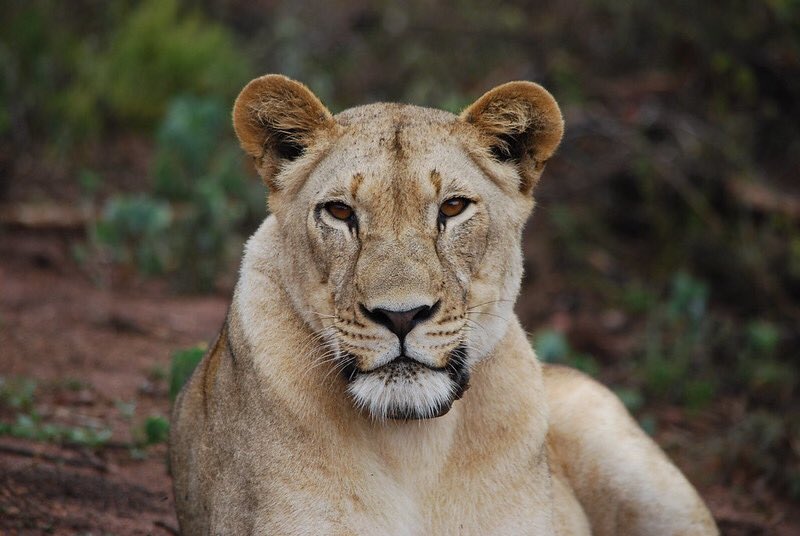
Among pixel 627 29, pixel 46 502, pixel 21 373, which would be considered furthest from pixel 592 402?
pixel 627 29

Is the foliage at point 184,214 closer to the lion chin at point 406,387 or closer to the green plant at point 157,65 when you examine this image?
the green plant at point 157,65

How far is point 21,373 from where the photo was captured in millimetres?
6148

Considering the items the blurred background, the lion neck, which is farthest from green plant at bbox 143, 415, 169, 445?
the lion neck

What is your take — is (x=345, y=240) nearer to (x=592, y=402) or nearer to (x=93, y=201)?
(x=592, y=402)

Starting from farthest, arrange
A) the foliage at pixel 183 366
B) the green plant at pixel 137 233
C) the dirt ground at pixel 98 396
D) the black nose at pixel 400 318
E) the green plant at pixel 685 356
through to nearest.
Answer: the green plant at pixel 137 233, the green plant at pixel 685 356, the foliage at pixel 183 366, the dirt ground at pixel 98 396, the black nose at pixel 400 318

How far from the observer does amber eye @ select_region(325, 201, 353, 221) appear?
3414 mm

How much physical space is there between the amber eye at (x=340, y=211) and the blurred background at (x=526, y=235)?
161 centimetres

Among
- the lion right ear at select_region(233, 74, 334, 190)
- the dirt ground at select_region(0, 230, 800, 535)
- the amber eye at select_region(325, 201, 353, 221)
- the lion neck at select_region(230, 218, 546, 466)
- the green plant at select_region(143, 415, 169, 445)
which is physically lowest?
the dirt ground at select_region(0, 230, 800, 535)

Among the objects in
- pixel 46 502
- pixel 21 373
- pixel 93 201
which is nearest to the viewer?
pixel 46 502

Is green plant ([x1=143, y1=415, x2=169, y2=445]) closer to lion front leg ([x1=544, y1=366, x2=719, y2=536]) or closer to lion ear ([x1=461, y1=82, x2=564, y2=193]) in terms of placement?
lion front leg ([x1=544, y1=366, x2=719, y2=536])

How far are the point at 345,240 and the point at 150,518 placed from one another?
67.2 inches

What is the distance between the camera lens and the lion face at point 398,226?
3174mm

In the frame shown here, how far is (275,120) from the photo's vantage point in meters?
3.66

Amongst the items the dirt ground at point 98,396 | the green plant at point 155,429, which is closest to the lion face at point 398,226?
the dirt ground at point 98,396
